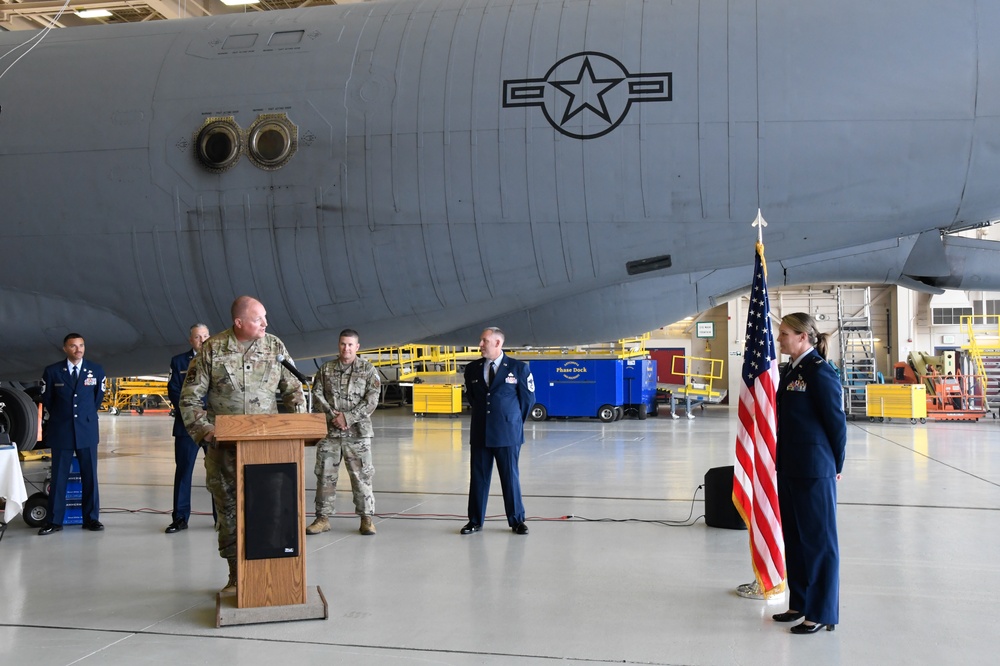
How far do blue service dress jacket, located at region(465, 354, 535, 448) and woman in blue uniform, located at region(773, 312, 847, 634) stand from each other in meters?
2.64

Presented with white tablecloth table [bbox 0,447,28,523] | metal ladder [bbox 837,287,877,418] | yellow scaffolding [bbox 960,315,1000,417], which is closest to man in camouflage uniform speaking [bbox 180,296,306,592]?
white tablecloth table [bbox 0,447,28,523]

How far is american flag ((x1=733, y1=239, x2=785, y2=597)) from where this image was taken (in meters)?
4.65

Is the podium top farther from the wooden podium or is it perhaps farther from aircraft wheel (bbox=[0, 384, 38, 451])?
aircraft wheel (bbox=[0, 384, 38, 451])

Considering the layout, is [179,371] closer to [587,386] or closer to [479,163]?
[479,163]

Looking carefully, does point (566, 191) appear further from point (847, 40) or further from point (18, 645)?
point (18, 645)

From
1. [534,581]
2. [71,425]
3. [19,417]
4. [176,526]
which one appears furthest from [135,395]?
[534,581]

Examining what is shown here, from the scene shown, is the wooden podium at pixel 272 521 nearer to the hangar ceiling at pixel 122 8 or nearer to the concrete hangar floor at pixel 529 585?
the concrete hangar floor at pixel 529 585

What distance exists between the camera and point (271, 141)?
598cm

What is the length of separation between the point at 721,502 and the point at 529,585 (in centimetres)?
242

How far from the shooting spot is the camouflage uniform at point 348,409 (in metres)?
6.71

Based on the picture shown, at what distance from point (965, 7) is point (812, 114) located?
108 cm

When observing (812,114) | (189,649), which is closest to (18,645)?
(189,649)

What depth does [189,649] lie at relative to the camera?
383cm

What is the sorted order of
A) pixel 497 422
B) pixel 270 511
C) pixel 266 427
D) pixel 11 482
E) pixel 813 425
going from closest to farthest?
pixel 813 425 → pixel 266 427 → pixel 270 511 → pixel 11 482 → pixel 497 422
